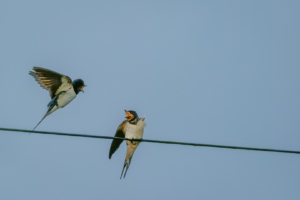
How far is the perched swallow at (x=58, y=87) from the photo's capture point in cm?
674

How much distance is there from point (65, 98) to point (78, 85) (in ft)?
1.08

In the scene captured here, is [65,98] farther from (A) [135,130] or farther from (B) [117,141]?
(A) [135,130]

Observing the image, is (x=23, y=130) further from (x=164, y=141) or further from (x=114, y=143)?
(x=114, y=143)

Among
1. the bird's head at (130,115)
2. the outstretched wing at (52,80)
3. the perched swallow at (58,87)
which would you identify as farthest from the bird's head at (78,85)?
the bird's head at (130,115)

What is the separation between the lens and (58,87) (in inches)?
273

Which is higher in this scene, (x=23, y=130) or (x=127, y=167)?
(x=23, y=130)

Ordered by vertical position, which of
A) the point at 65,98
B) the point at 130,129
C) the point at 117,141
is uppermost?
the point at 65,98

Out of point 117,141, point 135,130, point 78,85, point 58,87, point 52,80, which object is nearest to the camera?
point 135,130

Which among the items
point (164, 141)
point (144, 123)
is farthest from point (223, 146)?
point (144, 123)

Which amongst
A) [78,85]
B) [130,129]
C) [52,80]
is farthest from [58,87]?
[130,129]

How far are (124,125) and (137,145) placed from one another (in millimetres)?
363

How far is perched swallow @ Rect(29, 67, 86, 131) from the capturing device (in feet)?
22.1

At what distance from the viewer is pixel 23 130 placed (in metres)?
3.60

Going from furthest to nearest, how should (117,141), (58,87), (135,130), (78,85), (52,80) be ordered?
(78,85) < (58,87) < (52,80) < (117,141) < (135,130)
